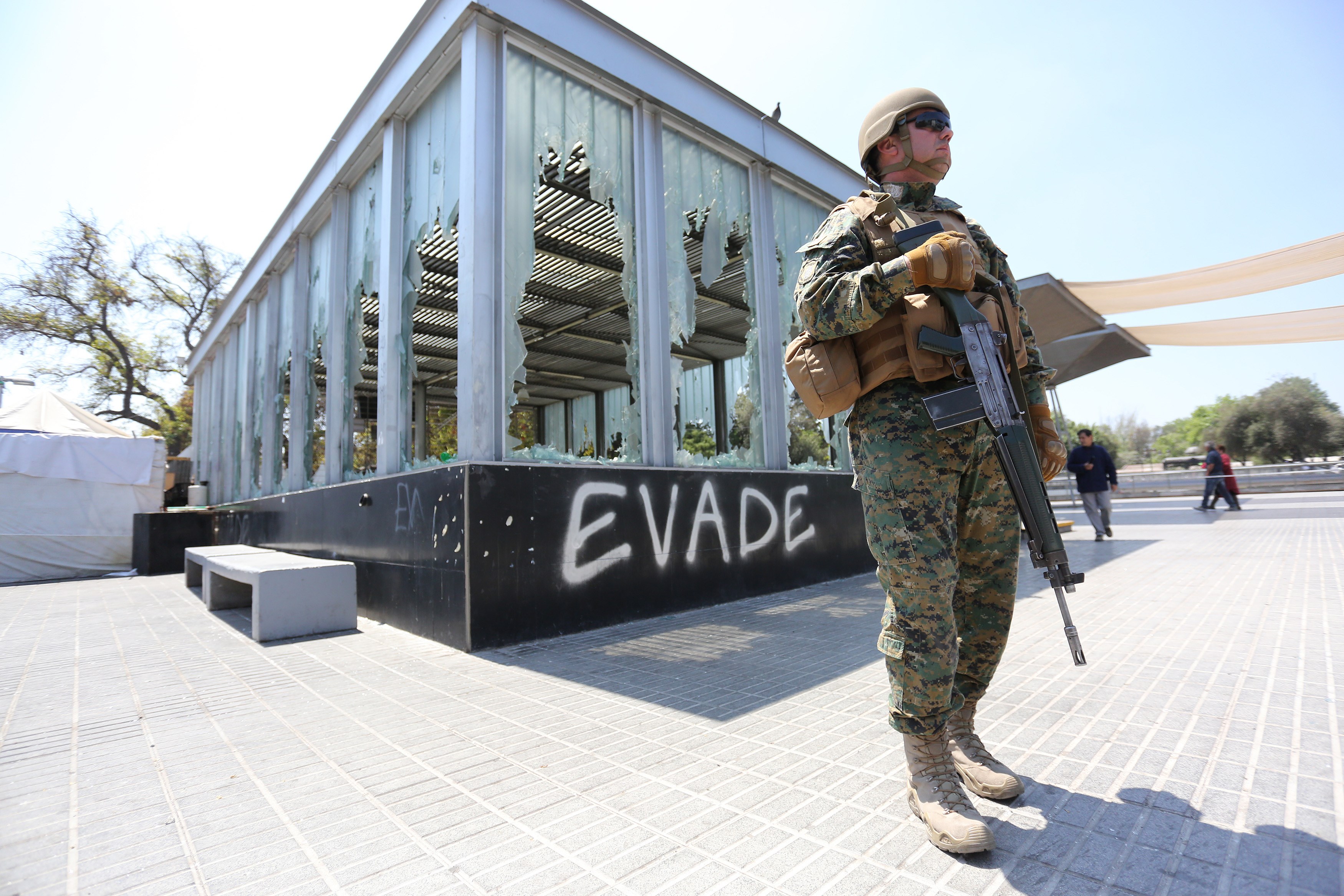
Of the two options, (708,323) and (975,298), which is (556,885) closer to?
(975,298)

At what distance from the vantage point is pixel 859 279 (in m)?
1.79

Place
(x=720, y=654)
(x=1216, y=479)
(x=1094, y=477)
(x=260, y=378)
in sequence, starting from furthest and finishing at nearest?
(x=1216, y=479)
(x=260, y=378)
(x=1094, y=477)
(x=720, y=654)

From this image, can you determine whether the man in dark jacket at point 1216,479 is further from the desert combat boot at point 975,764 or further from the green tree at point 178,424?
the green tree at point 178,424

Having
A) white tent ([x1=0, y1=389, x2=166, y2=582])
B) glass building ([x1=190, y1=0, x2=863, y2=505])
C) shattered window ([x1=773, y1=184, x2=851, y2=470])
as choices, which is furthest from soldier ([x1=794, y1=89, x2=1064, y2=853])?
white tent ([x1=0, y1=389, x2=166, y2=582])

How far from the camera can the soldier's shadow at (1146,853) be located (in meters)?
1.48

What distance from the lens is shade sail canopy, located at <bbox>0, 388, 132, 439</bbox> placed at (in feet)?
37.3

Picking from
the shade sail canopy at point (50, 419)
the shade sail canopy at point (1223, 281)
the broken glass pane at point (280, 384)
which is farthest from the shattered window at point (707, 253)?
the shade sail canopy at point (50, 419)

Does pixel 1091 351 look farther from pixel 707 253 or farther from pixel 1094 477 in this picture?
pixel 707 253

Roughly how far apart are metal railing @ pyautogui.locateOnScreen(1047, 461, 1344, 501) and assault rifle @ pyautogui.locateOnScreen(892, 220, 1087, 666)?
61.2 ft

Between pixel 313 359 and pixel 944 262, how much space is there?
369 inches

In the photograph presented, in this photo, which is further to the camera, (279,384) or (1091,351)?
(1091,351)

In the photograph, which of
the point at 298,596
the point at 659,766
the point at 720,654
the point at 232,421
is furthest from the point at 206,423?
the point at 659,766

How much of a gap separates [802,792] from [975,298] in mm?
1665

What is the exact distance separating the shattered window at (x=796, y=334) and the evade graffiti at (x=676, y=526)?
0.71 meters
